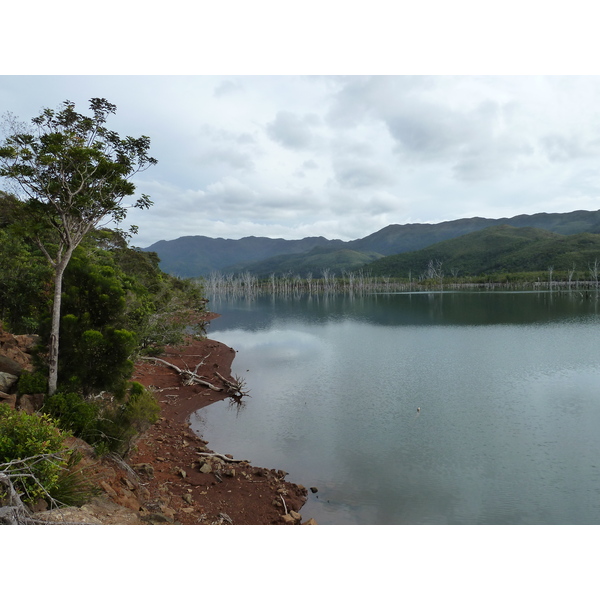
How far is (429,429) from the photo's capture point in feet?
55.1

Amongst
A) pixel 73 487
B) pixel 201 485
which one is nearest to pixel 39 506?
pixel 73 487

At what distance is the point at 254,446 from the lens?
15.7 m

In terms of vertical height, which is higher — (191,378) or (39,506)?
(39,506)

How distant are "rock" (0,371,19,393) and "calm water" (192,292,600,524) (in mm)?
7245

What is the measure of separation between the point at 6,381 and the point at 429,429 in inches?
593

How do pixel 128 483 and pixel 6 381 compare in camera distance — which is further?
pixel 6 381

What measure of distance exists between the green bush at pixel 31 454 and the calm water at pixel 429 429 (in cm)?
657

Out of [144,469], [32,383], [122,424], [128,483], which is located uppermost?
[32,383]

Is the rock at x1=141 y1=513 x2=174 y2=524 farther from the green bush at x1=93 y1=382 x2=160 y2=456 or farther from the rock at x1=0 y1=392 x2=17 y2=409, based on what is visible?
the rock at x1=0 y1=392 x2=17 y2=409

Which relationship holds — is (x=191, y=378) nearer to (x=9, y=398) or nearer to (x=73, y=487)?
(x=9, y=398)

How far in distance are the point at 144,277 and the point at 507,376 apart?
3159 cm

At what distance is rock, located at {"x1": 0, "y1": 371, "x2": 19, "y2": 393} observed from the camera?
11.4m

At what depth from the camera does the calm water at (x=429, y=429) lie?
1159cm

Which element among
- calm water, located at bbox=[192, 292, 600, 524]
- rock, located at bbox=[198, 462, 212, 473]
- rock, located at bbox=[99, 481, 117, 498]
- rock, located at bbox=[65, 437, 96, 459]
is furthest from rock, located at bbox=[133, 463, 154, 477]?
calm water, located at bbox=[192, 292, 600, 524]
